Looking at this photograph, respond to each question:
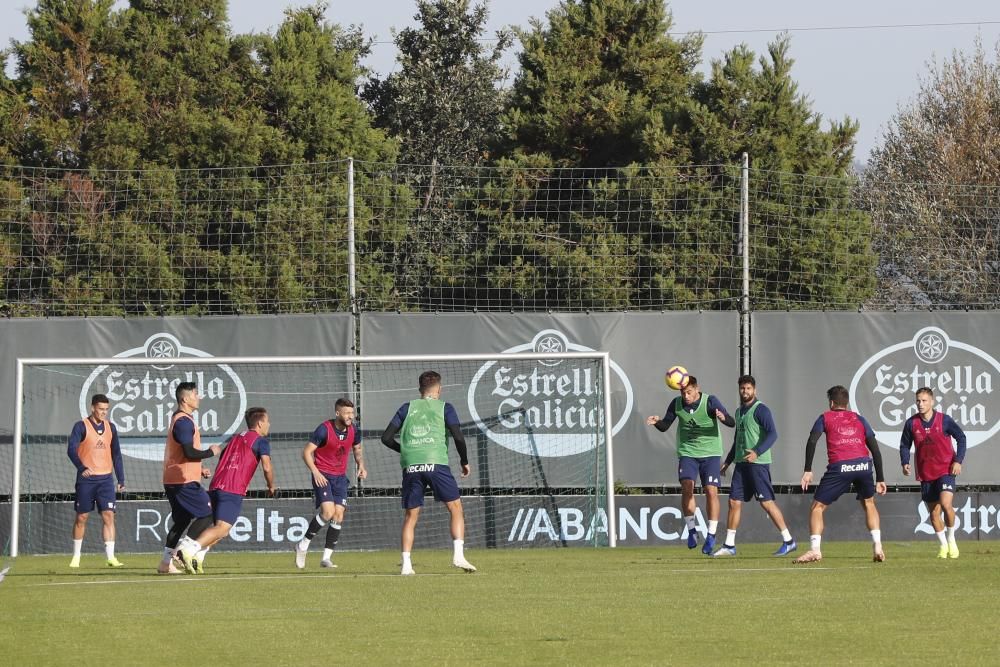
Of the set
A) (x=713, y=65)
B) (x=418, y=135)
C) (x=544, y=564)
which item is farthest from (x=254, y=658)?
(x=418, y=135)

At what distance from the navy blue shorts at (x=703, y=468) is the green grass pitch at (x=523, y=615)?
2188 millimetres

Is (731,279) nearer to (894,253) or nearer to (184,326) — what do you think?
(894,253)

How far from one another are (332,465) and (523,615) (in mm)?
7611

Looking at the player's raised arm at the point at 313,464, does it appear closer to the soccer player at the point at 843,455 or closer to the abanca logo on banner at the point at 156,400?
the abanca logo on banner at the point at 156,400

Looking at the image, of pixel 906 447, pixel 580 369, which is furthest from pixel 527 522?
pixel 906 447

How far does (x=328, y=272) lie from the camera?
21469mm

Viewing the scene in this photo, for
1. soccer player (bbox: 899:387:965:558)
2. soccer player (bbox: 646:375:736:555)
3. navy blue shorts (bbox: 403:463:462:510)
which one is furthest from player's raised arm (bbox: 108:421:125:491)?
soccer player (bbox: 899:387:965:558)

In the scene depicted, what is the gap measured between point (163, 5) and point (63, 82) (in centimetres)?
363

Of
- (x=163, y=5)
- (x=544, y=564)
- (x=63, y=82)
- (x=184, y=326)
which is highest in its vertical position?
(x=163, y=5)

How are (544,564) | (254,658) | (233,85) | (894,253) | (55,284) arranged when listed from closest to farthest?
(254,658) → (544,564) → (55,284) → (894,253) → (233,85)

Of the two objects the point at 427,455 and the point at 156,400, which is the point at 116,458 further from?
the point at 427,455

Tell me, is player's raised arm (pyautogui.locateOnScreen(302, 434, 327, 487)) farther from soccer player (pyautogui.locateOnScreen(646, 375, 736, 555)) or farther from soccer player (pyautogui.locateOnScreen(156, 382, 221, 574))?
soccer player (pyautogui.locateOnScreen(646, 375, 736, 555))

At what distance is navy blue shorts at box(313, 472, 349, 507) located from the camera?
56.4ft

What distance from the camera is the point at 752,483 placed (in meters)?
17.2
